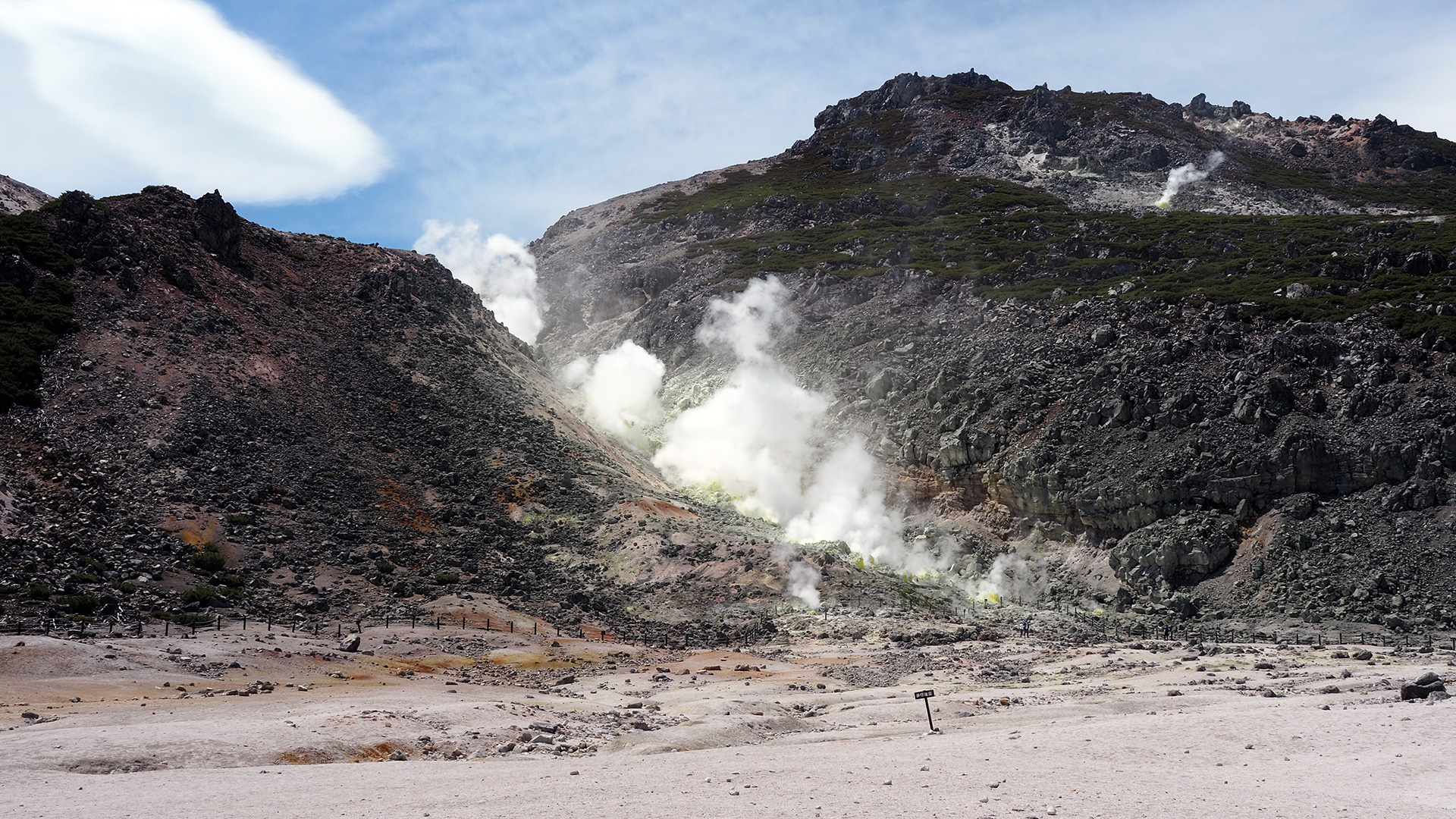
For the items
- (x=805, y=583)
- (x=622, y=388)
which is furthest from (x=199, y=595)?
(x=622, y=388)

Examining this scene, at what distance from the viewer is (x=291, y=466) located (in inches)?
2328

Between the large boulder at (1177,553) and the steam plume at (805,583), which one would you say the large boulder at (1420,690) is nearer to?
the large boulder at (1177,553)

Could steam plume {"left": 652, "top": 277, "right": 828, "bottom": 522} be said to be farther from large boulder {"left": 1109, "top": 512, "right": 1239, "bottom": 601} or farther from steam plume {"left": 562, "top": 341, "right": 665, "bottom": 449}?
large boulder {"left": 1109, "top": 512, "right": 1239, "bottom": 601}

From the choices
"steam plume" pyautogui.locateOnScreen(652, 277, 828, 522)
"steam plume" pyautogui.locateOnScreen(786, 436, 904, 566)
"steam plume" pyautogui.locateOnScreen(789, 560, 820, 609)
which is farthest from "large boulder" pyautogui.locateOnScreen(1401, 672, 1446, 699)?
"steam plume" pyautogui.locateOnScreen(652, 277, 828, 522)

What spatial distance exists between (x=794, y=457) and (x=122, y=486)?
4734 cm

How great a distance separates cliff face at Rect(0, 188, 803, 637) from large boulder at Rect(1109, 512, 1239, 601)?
2187 cm

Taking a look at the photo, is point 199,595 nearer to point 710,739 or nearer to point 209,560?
point 209,560

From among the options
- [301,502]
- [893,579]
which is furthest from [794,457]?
[301,502]

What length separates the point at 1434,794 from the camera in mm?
17203

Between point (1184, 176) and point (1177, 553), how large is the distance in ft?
325

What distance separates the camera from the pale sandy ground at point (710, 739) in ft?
59.3

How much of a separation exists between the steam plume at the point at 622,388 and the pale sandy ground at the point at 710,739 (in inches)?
1955

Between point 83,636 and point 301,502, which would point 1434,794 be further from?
point 301,502

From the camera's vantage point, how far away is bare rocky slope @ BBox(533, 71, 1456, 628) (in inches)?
2131
